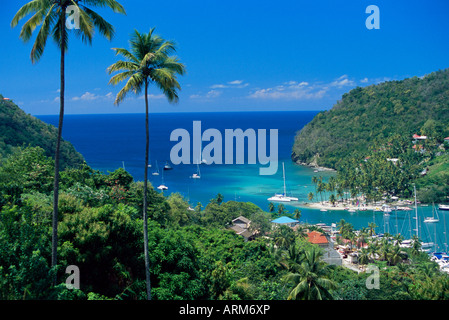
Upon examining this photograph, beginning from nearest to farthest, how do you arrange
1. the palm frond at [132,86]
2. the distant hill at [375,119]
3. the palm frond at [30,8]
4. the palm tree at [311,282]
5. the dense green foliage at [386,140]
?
the palm frond at [30,8] → the palm frond at [132,86] → the palm tree at [311,282] → the dense green foliage at [386,140] → the distant hill at [375,119]

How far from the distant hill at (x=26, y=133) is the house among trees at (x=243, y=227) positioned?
20.1 m

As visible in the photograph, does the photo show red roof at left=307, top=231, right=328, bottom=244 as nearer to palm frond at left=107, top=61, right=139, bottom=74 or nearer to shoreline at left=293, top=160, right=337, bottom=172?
palm frond at left=107, top=61, right=139, bottom=74

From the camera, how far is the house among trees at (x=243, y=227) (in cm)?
3828

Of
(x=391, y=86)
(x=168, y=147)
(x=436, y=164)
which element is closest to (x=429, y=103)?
(x=391, y=86)

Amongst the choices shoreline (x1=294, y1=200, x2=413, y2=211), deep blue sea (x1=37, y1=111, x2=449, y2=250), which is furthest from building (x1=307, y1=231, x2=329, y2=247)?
shoreline (x1=294, y1=200, x2=413, y2=211)

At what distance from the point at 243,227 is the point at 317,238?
8.43 metres

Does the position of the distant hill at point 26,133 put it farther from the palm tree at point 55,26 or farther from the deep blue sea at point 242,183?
the palm tree at point 55,26

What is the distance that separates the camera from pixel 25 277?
659 centimetres

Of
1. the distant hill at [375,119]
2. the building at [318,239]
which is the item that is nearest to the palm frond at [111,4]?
the building at [318,239]

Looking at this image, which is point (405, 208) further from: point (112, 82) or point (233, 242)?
point (112, 82)

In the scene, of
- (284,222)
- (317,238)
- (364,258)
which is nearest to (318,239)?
(317,238)

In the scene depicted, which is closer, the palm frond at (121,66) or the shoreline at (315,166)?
the palm frond at (121,66)

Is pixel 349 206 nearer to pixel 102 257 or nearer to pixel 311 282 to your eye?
pixel 311 282
